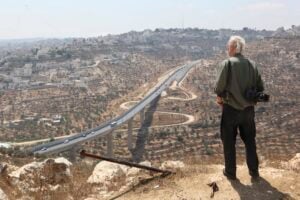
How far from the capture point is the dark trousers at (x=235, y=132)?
6796mm

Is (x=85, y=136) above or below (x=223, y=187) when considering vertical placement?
below

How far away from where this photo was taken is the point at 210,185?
6.84m

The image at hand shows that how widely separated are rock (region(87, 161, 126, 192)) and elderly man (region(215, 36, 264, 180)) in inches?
75.0

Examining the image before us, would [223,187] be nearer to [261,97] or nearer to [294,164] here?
[261,97]

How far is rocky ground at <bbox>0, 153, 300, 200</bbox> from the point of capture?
6691 mm

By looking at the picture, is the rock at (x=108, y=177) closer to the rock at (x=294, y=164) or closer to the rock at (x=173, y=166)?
the rock at (x=173, y=166)

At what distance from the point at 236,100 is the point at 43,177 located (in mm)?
3812

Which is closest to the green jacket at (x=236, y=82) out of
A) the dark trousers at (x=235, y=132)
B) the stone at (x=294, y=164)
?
the dark trousers at (x=235, y=132)

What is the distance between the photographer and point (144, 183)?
7.39 meters

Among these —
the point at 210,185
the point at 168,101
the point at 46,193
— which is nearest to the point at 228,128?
the point at 210,185

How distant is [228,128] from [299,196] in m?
1.29

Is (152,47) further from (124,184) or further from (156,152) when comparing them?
(124,184)

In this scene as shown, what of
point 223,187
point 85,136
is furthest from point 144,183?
point 85,136

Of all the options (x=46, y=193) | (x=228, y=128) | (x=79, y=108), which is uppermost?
(x=228, y=128)
